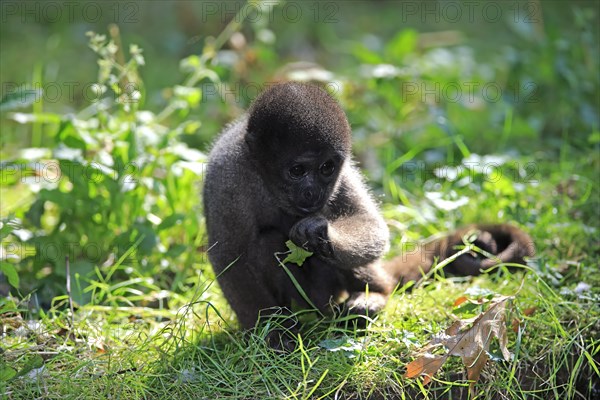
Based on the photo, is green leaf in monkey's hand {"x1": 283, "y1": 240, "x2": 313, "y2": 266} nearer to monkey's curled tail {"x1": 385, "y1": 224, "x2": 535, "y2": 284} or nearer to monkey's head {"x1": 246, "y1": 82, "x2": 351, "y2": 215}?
monkey's head {"x1": 246, "y1": 82, "x2": 351, "y2": 215}

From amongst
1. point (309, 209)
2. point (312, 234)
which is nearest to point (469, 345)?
point (312, 234)

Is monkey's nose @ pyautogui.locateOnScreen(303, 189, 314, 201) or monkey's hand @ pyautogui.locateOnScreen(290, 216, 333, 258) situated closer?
monkey's hand @ pyautogui.locateOnScreen(290, 216, 333, 258)

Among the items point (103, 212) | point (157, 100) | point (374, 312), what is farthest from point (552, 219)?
point (157, 100)

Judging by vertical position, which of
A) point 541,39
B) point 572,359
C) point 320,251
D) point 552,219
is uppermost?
point 541,39

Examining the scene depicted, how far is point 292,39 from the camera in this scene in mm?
10531

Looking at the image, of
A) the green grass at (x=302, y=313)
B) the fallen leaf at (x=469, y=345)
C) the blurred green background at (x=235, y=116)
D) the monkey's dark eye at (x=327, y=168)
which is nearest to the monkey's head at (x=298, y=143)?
the monkey's dark eye at (x=327, y=168)

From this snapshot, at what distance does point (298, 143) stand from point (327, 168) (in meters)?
0.28

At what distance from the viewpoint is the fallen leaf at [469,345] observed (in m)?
4.11

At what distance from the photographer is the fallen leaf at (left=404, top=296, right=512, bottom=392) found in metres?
4.11

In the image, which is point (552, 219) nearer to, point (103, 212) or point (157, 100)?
point (103, 212)

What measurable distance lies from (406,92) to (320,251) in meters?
3.95

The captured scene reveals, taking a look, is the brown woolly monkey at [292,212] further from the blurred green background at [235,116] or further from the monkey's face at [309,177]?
the blurred green background at [235,116]

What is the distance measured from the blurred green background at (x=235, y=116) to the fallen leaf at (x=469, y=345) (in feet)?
4.57

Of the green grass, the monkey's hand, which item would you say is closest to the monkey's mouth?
the monkey's hand
